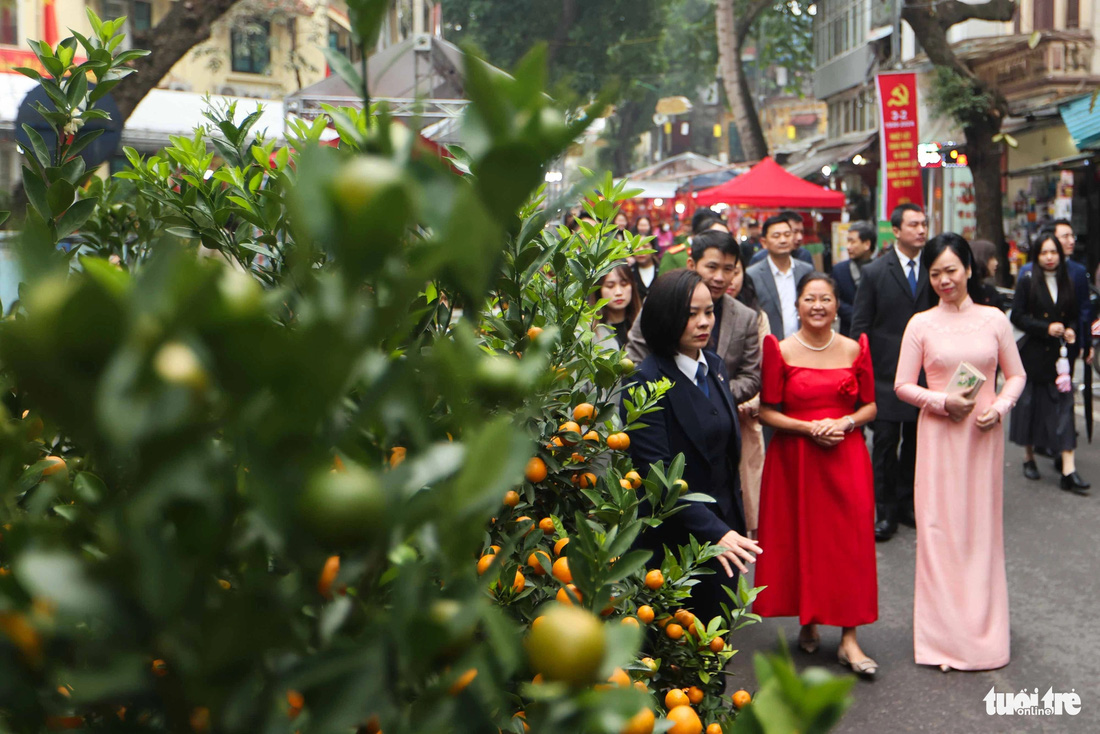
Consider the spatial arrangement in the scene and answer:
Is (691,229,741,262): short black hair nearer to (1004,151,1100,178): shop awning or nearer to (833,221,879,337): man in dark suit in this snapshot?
(833,221,879,337): man in dark suit

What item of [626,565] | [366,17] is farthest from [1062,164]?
[366,17]

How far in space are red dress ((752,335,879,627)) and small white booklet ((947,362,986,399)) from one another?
34 cm

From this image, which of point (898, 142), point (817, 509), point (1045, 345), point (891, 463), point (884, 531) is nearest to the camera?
point (817, 509)

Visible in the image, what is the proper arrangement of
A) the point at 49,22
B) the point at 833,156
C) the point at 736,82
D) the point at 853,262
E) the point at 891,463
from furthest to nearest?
1. the point at 833,156
2. the point at 736,82
3. the point at 49,22
4. the point at 853,262
5. the point at 891,463

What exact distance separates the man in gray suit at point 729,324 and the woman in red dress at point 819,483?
533 mm

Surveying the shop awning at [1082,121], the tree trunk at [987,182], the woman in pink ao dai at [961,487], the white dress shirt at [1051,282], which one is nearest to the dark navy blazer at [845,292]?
the white dress shirt at [1051,282]

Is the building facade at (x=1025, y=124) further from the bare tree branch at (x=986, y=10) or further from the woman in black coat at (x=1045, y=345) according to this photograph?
the woman in black coat at (x=1045, y=345)

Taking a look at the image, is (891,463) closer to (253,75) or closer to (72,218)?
(72,218)

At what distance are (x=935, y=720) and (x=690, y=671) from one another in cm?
230

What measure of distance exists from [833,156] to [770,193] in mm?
12180

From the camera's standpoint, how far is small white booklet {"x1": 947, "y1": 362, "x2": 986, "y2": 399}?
14.6 feet

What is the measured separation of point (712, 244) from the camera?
5359 mm

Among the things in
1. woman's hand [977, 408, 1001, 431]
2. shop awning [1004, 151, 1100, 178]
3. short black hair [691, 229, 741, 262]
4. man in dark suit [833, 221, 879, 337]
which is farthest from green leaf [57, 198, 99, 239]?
shop awning [1004, 151, 1100, 178]

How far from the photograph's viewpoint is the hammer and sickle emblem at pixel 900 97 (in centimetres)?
1172
